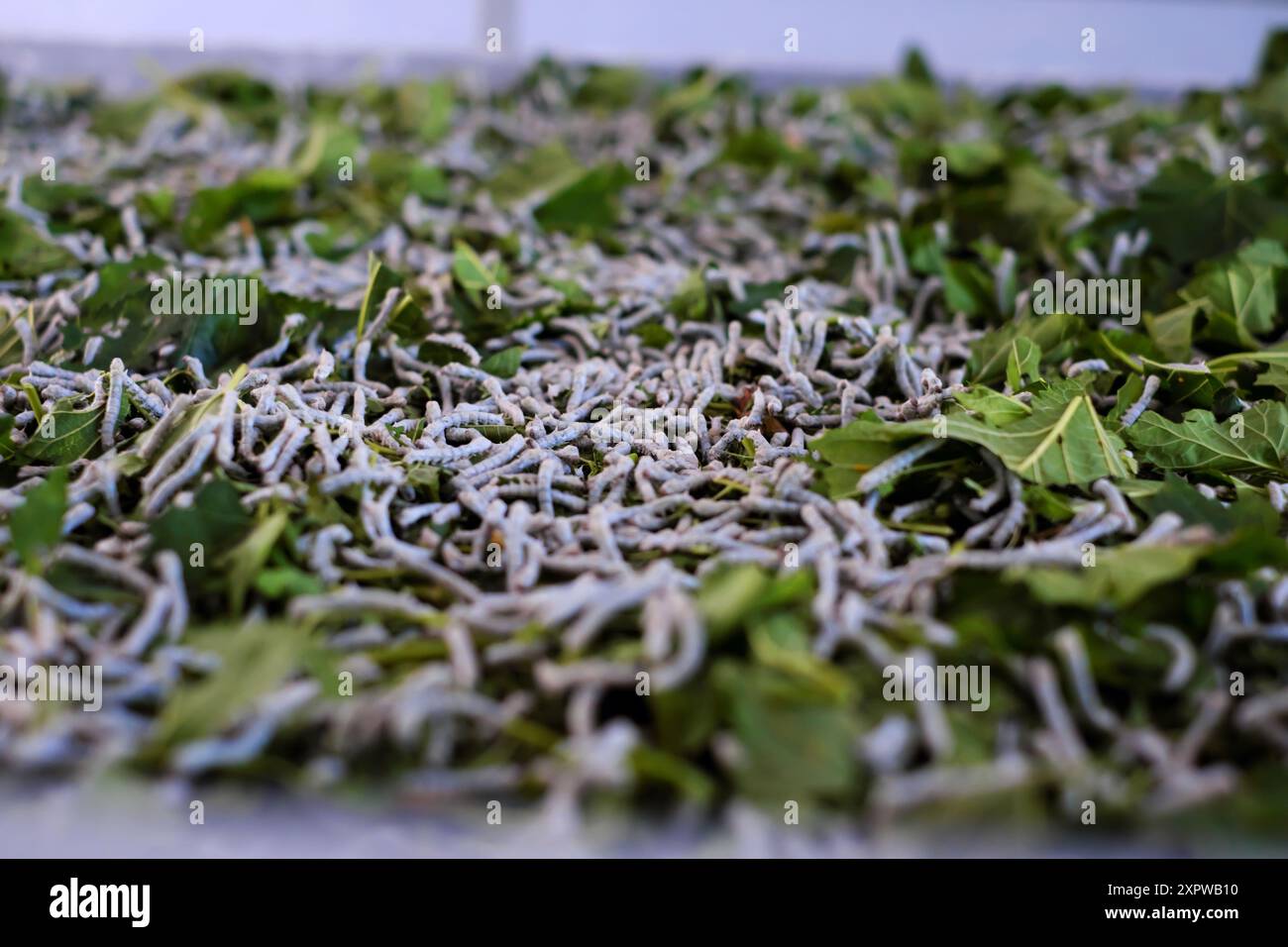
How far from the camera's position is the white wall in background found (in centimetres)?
347

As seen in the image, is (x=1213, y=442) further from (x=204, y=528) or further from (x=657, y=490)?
(x=204, y=528)

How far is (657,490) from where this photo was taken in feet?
3.62

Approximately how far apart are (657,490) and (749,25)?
9.65 ft

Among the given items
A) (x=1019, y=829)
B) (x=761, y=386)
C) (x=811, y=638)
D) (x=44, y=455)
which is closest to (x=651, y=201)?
(x=761, y=386)

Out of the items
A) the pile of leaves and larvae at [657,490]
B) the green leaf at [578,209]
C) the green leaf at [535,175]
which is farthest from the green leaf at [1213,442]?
the green leaf at [535,175]

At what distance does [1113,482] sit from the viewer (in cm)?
107

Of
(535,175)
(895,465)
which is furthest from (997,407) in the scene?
(535,175)

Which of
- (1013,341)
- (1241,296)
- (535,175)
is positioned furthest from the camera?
(535,175)

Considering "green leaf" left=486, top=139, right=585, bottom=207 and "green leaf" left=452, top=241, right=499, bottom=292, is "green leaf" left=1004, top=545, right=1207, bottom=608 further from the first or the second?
"green leaf" left=486, top=139, right=585, bottom=207

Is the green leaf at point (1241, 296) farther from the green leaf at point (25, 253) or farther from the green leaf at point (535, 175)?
the green leaf at point (25, 253)

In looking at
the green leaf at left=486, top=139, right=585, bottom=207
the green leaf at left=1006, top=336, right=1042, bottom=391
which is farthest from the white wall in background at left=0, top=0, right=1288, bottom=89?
the green leaf at left=1006, top=336, right=1042, bottom=391

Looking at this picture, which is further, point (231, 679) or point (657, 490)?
point (657, 490)
